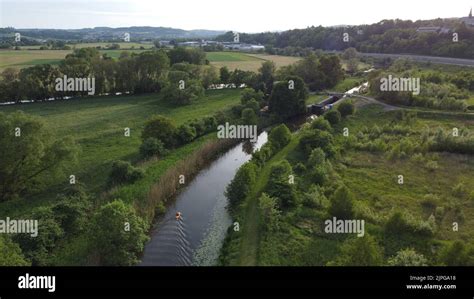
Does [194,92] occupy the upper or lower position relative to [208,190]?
upper

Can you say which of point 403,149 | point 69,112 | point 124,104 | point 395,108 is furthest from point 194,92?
point 403,149

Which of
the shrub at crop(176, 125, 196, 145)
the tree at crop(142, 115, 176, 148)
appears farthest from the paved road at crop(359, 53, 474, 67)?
the tree at crop(142, 115, 176, 148)

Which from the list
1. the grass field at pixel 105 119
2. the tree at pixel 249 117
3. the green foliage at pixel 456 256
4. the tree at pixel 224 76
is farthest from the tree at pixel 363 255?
the tree at pixel 224 76

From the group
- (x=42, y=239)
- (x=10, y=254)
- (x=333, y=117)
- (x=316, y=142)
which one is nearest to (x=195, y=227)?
(x=42, y=239)

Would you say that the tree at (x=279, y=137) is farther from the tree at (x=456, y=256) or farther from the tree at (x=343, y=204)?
the tree at (x=456, y=256)

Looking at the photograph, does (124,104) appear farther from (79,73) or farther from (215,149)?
(215,149)
